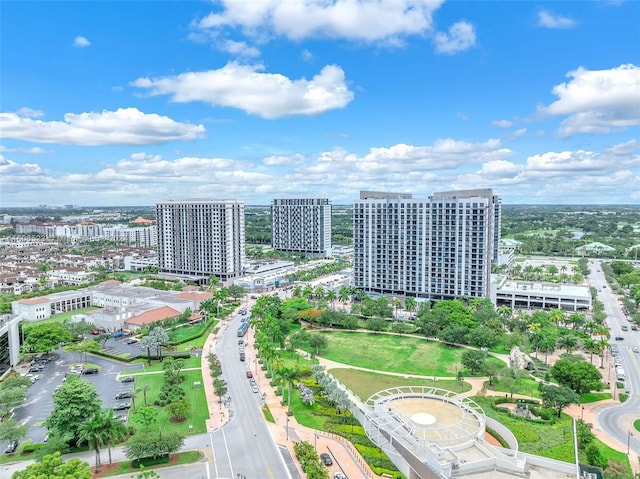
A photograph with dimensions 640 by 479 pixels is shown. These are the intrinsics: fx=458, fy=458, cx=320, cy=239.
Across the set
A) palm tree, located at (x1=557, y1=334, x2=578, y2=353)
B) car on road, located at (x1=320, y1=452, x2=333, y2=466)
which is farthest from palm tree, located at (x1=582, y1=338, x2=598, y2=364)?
car on road, located at (x1=320, y1=452, x2=333, y2=466)

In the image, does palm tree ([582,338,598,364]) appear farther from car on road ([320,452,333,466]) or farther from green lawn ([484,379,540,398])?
car on road ([320,452,333,466])

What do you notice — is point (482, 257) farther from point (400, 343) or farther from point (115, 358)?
point (115, 358)

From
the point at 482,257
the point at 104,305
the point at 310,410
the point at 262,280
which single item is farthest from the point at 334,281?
the point at 310,410

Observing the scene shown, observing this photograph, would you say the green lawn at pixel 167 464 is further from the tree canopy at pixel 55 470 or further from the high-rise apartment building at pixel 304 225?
the high-rise apartment building at pixel 304 225

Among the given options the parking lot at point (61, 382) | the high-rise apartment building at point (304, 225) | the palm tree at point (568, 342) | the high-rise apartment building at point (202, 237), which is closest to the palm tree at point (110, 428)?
the parking lot at point (61, 382)

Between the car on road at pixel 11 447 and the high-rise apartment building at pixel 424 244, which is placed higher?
the high-rise apartment building at pixel 424 244
